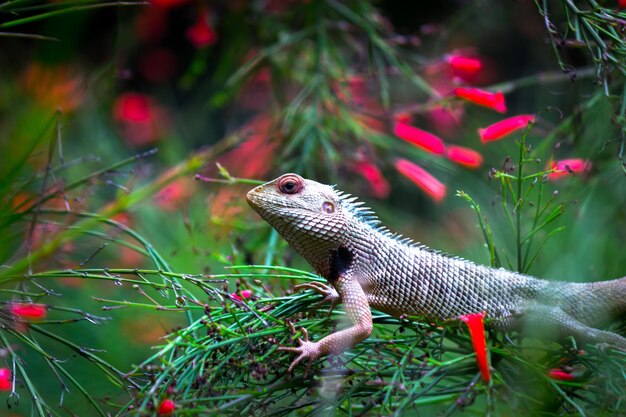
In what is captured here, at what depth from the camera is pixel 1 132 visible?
285cm

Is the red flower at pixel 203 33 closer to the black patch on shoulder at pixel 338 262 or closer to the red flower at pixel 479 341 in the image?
the black patch on shoulder at pixel 338 262

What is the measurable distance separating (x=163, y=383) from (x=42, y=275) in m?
0.58

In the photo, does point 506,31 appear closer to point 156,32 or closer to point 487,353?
point 156,32

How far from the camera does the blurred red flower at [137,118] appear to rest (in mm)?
7832

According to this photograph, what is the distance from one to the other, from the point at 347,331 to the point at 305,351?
0.60 feet

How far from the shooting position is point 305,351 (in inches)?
97.7

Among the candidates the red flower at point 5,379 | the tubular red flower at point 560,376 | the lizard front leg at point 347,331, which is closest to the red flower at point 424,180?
the lizard front leg at point 347,331

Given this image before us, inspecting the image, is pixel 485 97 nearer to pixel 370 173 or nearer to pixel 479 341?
pixel 370 173

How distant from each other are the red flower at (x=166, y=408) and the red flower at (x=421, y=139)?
9.57ft

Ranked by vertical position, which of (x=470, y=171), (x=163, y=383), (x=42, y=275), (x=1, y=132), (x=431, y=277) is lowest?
(x=470, y=171)

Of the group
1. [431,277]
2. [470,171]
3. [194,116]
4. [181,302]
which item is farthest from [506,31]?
[181,302]

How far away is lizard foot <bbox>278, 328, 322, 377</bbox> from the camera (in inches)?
95.7

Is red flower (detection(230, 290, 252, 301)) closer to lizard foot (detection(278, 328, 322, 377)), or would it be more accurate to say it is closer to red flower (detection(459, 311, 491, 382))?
lizard foot (detection(278, 328, 322, 377))

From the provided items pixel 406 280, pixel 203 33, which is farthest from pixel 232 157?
pixel 406 280
